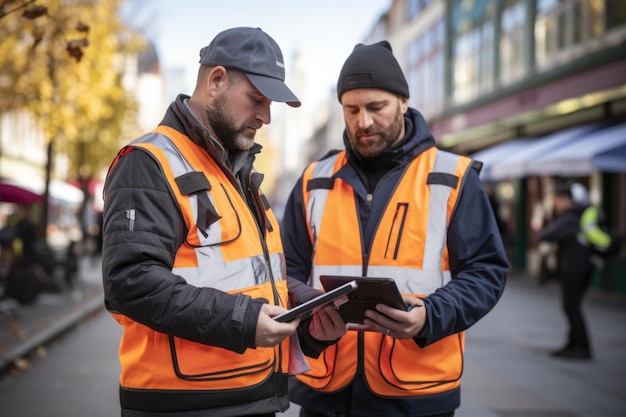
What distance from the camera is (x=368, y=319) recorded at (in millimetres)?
2793

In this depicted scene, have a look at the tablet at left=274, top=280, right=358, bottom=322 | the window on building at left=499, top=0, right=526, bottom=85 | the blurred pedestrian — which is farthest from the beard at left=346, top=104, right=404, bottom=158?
the window on building at left=499, top=0, right=526, bottom=85

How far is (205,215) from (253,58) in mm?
532

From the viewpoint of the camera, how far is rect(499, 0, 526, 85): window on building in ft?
70.5

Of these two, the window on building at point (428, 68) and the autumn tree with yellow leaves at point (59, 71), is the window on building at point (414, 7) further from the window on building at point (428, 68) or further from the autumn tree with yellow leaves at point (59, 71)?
the autumn tree with yellow leaves at point (59, 71)

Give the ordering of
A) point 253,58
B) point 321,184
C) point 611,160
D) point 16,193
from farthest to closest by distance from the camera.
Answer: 1. point 16,193
2. point 611,160
3. point 321,184
4. point 253,58

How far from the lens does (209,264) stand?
7.75ft

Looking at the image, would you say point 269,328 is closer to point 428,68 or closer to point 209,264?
point 209,264

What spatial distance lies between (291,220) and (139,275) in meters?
1.33

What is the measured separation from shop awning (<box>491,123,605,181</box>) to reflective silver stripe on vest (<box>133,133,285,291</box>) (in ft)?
46.9

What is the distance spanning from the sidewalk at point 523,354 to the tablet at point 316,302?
14.7 ft

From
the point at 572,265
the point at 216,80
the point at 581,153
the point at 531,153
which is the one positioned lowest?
the point at 572,265

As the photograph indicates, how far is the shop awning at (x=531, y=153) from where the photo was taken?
16266mm

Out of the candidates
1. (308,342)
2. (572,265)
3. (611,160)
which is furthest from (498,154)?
(308,342)

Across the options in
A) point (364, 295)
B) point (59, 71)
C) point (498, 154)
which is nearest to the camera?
point (364, 295)
